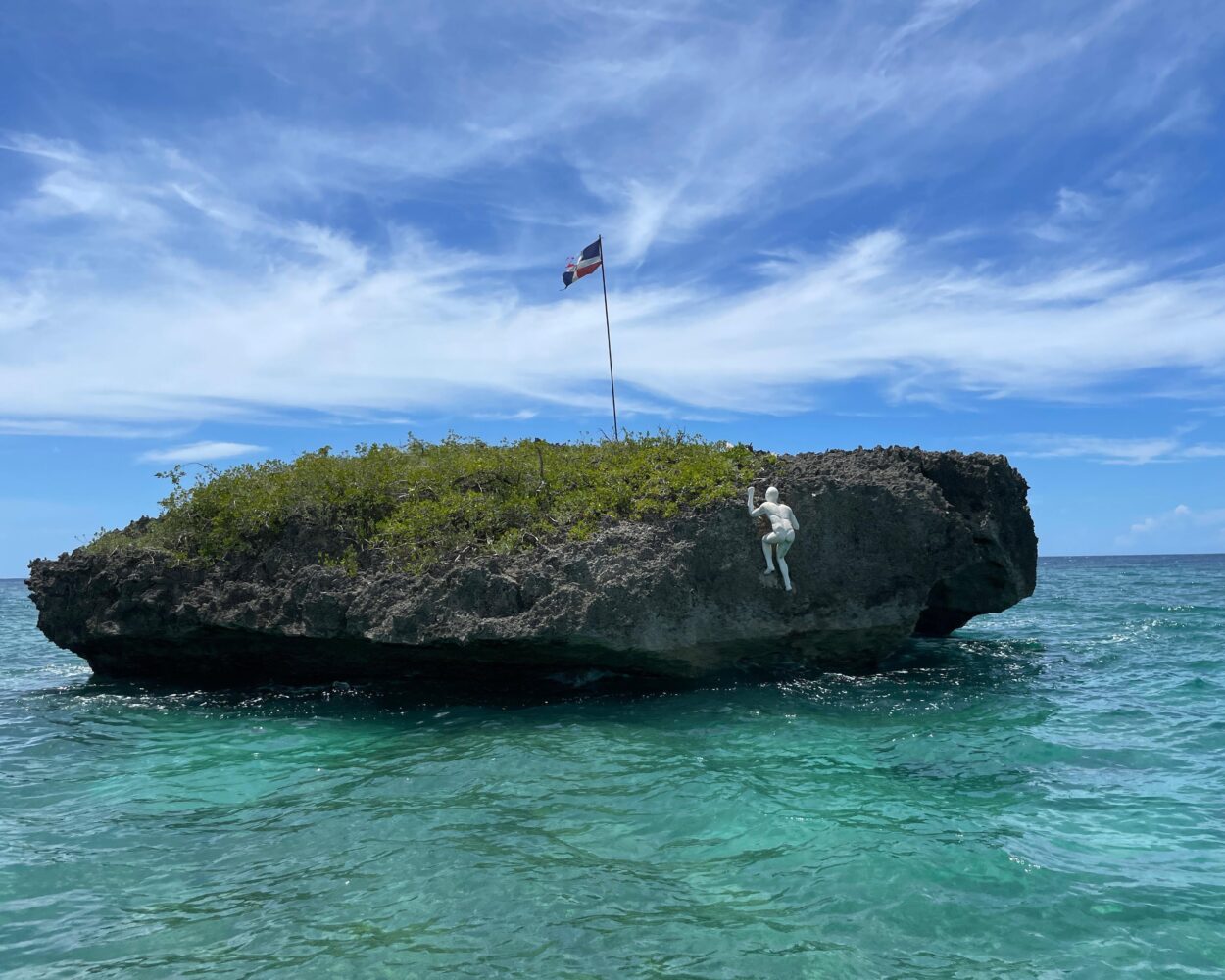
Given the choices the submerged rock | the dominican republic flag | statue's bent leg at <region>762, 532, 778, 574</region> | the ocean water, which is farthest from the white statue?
the dominican republic flag

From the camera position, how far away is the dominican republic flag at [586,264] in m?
19.6

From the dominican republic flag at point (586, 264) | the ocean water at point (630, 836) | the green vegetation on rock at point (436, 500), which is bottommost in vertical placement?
the ocean water at point (630, 836)

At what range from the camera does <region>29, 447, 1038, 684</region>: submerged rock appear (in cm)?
1205

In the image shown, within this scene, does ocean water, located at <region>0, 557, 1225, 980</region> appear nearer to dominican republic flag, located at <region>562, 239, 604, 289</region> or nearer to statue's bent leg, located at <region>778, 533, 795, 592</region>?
statue's bent leg, located at <region>778, 533, 795, 592</region>

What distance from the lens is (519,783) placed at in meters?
8.67

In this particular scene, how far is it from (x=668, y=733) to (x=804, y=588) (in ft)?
11.8

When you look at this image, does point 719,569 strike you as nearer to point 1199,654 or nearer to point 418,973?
point 418,973

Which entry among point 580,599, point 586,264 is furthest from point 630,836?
point 586,264

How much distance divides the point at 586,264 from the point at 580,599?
33.7 ft

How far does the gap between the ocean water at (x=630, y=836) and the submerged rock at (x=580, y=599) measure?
2.72 feet

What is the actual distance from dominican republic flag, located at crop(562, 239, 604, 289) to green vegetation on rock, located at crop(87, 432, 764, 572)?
5.34 m

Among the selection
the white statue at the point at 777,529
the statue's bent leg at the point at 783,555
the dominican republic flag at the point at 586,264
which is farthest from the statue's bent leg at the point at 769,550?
the dominican republic flag at the point at 586,264

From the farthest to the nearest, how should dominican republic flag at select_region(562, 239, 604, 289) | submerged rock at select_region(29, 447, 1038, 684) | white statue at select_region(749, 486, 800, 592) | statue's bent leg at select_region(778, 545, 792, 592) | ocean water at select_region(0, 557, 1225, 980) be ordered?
dominican republic flag at select_region(562, 239, 604, 289) < statue's bent leg at select_region(778, 545, 792, 592) < white statue at select_region(749, 486, 800, 592) < submerged rock at select_region(29, 447, 1038, 684) < ocean water at select_region(0, 557, 1225, 980)

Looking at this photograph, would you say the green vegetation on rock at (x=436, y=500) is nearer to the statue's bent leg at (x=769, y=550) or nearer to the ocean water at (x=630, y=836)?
the statue's bent leg at (x=769, y=550)
